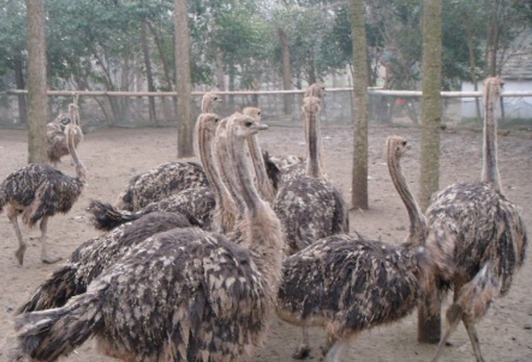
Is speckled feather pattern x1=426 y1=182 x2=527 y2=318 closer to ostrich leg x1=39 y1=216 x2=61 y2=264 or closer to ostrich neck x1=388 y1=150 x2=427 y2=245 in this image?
ostrich neck x1=388 y1=150 x2=427 y2=245

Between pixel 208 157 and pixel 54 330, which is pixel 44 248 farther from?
pixel 54 330

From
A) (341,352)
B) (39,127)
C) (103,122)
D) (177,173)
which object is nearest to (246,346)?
(341,352)

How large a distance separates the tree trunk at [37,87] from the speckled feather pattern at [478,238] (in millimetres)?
6576

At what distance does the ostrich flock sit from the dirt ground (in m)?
0.36

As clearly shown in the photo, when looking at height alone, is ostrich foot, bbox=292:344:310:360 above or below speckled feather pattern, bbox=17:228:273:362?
below

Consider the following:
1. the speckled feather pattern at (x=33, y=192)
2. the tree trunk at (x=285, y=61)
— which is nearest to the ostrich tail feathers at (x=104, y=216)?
the speckled feather pattern at (x=33, y=192)

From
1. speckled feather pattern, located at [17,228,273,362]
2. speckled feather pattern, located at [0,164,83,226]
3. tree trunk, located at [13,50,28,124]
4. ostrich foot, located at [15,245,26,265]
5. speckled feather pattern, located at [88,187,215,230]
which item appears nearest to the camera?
speckled feather pattern, located at [17,228,273,362]

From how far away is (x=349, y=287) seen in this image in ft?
14.2

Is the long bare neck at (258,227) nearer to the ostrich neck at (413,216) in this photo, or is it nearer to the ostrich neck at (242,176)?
the ostrich neck at (242,176)

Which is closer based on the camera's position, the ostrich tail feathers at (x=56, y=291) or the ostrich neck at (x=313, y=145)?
the ostrich tail feathers at (x=56, y=291)

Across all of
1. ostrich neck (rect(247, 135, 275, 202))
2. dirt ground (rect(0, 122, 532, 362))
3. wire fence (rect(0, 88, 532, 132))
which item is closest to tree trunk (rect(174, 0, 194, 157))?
dirt ground (rect(0, 122, 532, 362))

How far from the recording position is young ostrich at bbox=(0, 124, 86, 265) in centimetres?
708

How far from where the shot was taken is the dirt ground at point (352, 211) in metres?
5.25

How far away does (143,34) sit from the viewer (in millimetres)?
20578
